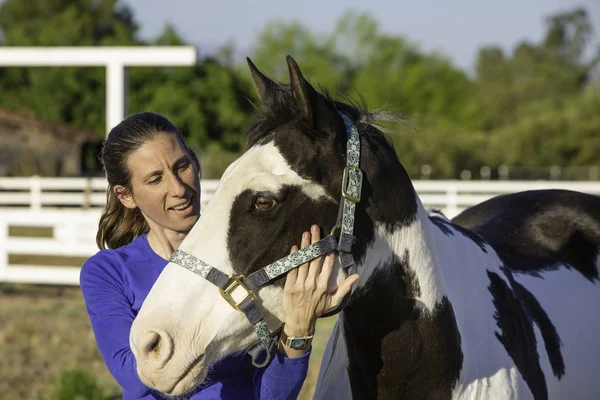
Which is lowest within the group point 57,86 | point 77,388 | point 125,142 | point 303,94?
point 77,388

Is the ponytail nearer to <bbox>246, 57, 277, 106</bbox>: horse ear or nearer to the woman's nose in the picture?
the woman's nose

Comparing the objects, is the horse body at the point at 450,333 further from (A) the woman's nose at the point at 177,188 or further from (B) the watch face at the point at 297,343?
(A) the woman's nose at the point at 177,188

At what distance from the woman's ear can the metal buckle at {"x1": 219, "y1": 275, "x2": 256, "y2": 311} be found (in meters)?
0.75

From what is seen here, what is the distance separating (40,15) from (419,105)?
1094 inches

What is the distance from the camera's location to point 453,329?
247cm

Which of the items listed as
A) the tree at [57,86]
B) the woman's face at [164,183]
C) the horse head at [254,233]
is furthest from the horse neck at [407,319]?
the tree at [57,86]

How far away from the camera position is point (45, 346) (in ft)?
23.2

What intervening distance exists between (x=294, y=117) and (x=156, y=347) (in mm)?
704

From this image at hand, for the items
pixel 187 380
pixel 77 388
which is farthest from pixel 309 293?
pixel 77 388

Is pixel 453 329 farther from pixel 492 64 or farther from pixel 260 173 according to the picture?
pixel 492 64

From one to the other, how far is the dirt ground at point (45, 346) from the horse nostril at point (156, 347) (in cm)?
359

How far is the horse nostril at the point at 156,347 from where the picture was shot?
80.4 inches

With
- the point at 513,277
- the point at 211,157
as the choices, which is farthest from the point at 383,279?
the point at 211,157

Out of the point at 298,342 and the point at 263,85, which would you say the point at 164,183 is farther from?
the point at 298,342
